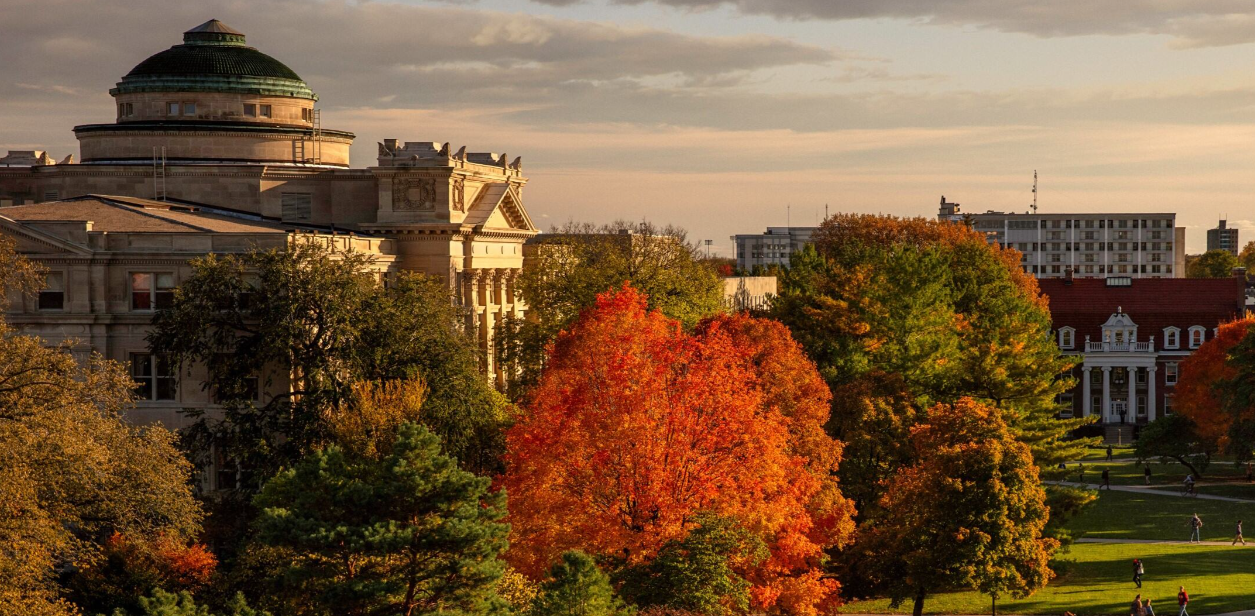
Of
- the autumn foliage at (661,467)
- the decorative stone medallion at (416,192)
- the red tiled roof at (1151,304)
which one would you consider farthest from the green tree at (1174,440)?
the decorative stone medallion at (416,192)

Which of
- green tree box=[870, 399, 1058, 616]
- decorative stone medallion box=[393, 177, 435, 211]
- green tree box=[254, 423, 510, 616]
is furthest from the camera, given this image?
decorative stone medallion box=[393, 177, 435, 211]

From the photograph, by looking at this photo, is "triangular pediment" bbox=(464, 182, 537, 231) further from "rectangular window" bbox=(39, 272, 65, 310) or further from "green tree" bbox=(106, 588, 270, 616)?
"green tree" bbox=(106, 588, 270, 616)

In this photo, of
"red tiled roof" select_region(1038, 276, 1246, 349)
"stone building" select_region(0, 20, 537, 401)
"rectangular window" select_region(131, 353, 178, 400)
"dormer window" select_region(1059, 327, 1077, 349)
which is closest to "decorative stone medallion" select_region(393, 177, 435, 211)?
"stone building" select_region(0, 20, 537, 401)

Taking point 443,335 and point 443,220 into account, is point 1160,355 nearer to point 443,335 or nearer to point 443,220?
point 443,220

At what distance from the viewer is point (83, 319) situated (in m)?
61.1

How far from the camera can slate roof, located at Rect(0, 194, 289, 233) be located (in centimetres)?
6494

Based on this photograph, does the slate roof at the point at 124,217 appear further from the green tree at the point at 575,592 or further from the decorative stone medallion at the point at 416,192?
the green tree at the point at 575,592

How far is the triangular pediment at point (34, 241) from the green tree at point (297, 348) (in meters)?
4.83

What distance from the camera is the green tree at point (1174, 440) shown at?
97.3 meters

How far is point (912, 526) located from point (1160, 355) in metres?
89.0

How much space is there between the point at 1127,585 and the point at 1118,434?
227 ft

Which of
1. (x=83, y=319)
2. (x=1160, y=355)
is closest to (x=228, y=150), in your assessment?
(x=83, y=319)

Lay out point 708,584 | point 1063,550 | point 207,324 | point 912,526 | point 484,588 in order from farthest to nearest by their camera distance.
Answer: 1. point 1063,550
2. point 207,324
3. point 912,526
4. point 708,584
5. point 484,588

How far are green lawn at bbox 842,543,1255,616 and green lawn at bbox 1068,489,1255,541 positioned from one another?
8.02 ft
